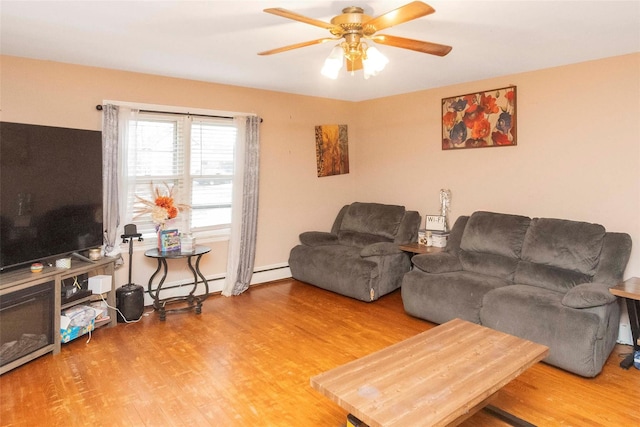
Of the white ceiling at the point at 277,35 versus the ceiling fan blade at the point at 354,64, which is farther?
the ceiling fan blade at the point at 354,64

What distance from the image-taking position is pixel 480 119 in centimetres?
431

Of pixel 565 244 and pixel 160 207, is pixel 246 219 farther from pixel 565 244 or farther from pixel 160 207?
pixel 565 244

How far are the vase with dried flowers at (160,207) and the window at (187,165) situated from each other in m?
0.04

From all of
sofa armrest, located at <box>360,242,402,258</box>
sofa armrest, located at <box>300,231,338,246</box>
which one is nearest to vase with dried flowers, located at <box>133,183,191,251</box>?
sofa armrest, located at <box>300,231,338,246</box>

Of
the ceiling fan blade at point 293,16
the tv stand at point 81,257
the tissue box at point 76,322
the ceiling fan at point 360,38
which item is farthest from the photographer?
the tv stand at point 81,257

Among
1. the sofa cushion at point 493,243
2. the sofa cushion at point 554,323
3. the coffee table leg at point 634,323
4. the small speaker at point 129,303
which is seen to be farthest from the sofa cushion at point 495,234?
the small speaker at point 129,303

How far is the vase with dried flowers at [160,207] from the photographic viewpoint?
153 inches

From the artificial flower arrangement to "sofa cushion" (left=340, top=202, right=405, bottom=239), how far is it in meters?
2.18

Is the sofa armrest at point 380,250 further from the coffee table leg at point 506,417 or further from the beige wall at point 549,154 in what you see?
the coffee table leg at point 506,417

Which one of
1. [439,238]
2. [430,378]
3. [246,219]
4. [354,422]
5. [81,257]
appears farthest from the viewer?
[246,219]

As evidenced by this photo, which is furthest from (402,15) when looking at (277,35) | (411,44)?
(277,35)

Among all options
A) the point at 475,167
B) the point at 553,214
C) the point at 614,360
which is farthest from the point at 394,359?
the point at 475,167

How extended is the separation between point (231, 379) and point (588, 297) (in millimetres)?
2504

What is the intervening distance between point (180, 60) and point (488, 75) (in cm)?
298
